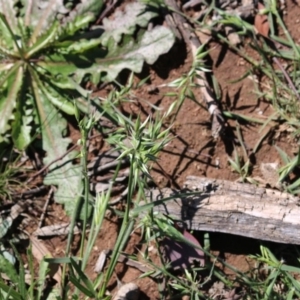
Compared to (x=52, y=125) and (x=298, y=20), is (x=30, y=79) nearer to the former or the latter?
(x=52, y=125)

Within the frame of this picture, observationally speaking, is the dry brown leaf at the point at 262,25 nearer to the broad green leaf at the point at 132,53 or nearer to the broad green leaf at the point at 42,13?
the broad green leaf at the point at 132,53

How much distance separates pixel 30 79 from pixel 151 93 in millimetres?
644

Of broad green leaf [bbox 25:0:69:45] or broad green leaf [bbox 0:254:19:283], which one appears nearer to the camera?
broad green leaf [bbox 0:254:19:283]

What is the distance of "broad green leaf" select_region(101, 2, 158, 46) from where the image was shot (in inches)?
133

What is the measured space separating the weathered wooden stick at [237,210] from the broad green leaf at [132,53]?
0.73m

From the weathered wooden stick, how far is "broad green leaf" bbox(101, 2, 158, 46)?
923 millimetres

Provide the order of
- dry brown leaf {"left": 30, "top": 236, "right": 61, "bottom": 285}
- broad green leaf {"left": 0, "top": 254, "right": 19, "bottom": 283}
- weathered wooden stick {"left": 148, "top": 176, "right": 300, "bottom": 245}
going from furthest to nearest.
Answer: dry brown leaf {"left": 30, "top": 236, "right": 61, "bottom": 285}, broad green leaf {"left": 0, "top": 254, "right": 19, "bottom": 283}, weathered wooden stick {"left": 148, "top": 176, "right": 300, "bottom": 245}

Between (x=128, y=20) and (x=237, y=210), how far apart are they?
4.06ft

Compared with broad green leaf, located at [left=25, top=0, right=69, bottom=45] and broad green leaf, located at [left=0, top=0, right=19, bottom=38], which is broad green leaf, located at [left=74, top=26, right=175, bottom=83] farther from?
broad green leaf, located at [left=0, top=0, right=19, bottom=38]

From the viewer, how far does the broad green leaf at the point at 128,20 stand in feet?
11.1

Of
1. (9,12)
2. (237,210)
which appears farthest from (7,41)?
(237,210)

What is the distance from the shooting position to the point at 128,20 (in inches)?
134

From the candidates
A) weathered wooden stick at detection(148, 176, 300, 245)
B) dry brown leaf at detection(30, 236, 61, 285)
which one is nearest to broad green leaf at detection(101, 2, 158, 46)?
weathered wooden stick at detection(148, 176, 300, 245)

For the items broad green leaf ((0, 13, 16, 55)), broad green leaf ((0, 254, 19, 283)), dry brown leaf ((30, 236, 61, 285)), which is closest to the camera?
broad green leaf ((0, 254, 19, 283))
